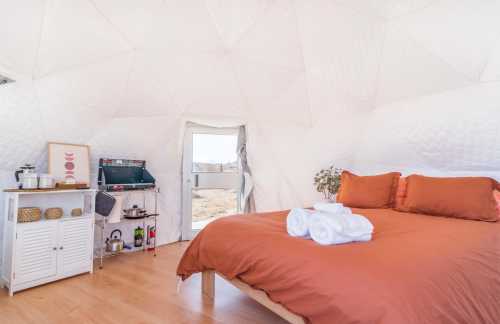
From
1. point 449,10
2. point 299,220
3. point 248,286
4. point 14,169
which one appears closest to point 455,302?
point 299,220

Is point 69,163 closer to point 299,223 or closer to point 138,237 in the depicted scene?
point 138,237

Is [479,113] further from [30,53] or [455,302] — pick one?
[30,53]

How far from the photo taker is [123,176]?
3.74 metres

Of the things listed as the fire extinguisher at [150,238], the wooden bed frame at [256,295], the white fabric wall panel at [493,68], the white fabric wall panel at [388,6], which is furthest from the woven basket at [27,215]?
the white fabric wall panel at [493,68]

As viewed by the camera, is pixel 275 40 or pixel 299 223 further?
pixel 275 40

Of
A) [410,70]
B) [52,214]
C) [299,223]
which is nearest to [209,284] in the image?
[299,223]

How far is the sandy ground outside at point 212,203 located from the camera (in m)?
4.70

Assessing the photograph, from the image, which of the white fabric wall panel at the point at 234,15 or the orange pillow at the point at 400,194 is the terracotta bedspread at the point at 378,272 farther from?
the white fabric wall panel at the point at 234,15

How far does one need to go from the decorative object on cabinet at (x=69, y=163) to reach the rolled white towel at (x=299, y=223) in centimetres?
240

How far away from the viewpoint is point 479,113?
2807 mm

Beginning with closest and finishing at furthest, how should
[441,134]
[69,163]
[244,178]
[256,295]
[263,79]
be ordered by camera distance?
[256,295] → [441,134] → [69,163] → [263,79] → [244,178]

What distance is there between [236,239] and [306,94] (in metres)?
2.53

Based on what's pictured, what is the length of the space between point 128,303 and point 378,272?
1.99 meters

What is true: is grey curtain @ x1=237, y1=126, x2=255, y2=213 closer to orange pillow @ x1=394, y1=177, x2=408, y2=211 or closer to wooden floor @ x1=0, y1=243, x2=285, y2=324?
wooden floor @ x1=0, y1=243, x2=285, y2=324
